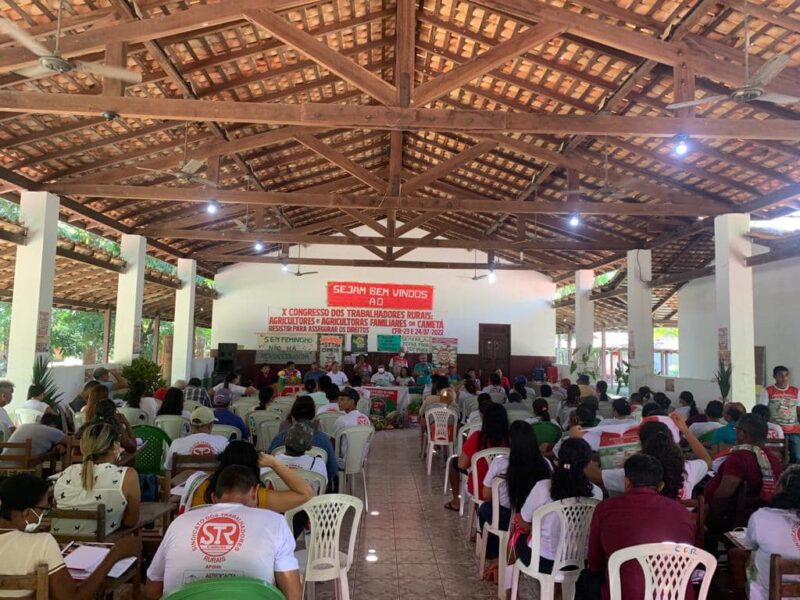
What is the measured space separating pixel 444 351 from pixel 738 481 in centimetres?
1207

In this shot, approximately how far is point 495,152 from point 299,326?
25.3ft

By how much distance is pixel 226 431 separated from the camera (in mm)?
4887

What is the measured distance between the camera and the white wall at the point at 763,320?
31.4 ft

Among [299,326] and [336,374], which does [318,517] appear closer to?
[336,374]

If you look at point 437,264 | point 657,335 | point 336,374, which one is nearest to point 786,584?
point 336,374

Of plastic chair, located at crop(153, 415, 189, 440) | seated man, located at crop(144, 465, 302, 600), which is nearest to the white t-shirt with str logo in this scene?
seated man, located at crop(144, 465, 302, 600)

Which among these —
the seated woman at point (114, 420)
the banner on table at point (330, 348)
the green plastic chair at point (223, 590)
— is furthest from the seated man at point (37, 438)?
the banner on table at point (330, 348)

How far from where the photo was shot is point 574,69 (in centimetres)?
648

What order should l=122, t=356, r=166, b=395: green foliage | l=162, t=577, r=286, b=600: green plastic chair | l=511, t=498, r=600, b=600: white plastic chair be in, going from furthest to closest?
l=122, t=356, r=166, b=395: green foliage < l=511, t=498, r=600, b=600: white plastic chair < l=162, t=577, r=286, b=600: green plastic chair

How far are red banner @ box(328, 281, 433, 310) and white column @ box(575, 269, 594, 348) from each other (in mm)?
4117

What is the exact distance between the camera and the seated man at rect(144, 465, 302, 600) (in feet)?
5.95

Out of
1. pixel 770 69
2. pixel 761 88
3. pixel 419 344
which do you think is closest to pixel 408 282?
pixel 419 344

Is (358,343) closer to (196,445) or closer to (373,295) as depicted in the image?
(373,295)

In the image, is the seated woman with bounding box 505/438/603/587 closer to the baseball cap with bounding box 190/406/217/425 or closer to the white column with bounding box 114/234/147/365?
the baseball cap with bounding box 190/406/217/425
